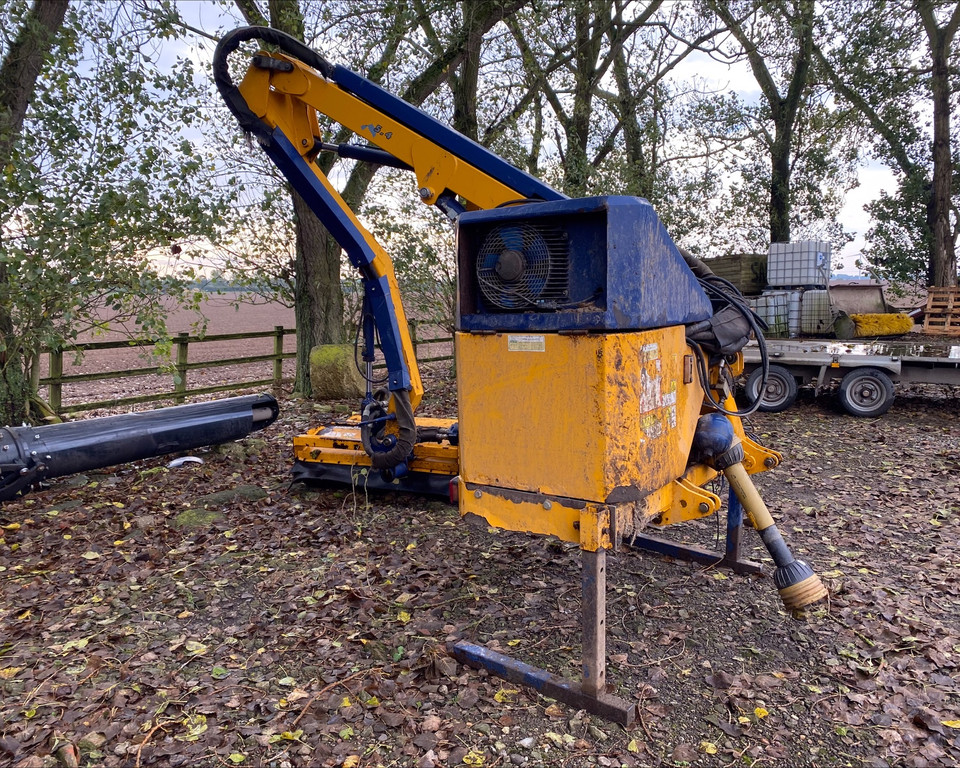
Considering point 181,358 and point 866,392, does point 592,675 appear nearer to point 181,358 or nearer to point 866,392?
point 866,392

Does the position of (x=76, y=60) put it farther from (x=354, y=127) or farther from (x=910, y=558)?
(x=910, y=558)

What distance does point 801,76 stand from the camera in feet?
46.1

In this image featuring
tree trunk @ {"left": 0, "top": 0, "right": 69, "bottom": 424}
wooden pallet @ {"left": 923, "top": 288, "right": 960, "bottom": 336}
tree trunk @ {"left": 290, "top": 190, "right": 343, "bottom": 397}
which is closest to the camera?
tree trunk @ {"left": 0, "top": 0, "right": 69, "bottom": 424}

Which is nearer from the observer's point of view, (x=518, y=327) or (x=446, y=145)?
(x=518, y=327)

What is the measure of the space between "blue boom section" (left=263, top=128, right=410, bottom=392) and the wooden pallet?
8804mm

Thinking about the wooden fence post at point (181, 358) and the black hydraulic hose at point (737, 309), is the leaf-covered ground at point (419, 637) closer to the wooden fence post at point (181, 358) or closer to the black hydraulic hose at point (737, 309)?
the black hydraulic hose at point (737, 309)

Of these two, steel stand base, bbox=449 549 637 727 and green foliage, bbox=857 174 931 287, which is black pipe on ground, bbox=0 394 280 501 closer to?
steel stand base, bbox=449 549 637 727

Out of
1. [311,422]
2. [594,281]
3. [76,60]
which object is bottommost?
[311,422]

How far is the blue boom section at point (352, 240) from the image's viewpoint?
5.42 m

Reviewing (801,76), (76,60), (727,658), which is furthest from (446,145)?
(801,76)

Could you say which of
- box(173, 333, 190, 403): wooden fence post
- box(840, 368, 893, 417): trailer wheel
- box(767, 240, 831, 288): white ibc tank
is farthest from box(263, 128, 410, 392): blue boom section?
box(767, 240, 831, 288): white ibc tank

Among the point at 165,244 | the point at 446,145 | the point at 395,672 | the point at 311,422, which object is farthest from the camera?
the point at 311,422

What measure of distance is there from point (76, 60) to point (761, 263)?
406 inches

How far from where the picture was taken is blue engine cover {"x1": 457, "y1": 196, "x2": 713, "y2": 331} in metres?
2.84
